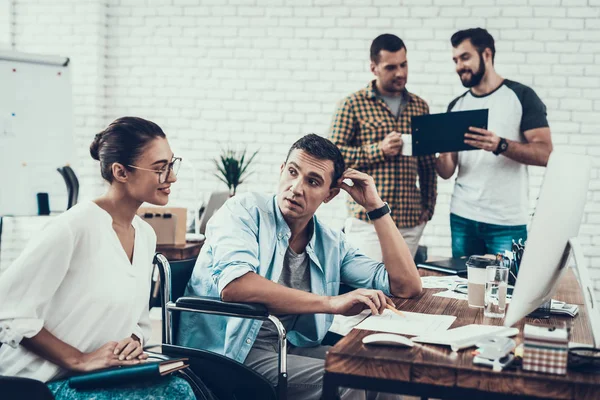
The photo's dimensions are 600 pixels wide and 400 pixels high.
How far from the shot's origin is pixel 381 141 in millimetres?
3467

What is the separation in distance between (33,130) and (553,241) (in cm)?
355

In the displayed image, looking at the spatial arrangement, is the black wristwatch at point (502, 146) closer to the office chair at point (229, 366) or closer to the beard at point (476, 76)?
the beard at point (476, 76)

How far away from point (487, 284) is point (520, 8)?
11.2ft

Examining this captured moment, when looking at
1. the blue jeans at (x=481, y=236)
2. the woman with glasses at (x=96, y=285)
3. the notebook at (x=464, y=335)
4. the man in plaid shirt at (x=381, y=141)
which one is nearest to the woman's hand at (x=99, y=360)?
the woman with glasses at (x=96, y=285)

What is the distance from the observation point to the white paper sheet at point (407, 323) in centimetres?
166

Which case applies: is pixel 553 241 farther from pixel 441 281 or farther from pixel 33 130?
pixel 33 130

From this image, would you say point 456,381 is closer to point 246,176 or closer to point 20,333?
point 20,333

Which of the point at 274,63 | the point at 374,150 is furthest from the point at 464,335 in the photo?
the point at 274,63

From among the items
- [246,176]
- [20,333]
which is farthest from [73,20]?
[20,333]

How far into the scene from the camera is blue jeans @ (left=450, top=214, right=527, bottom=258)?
3381 millimetres

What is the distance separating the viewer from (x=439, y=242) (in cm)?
502

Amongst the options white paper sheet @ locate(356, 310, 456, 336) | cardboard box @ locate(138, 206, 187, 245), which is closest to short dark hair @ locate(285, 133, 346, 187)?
white paper sheet @ locate(356, 310, 456, 336)

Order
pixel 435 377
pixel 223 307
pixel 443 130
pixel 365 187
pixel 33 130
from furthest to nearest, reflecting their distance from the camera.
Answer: pixel 33 130, pixel 443 130, pixel 365 187, pixel 223 307, pixel 435 377

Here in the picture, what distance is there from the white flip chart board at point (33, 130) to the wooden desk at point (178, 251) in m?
1.30
